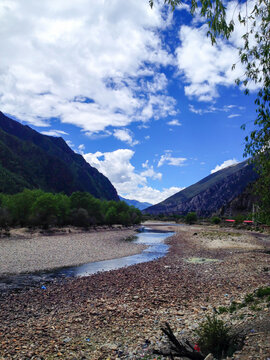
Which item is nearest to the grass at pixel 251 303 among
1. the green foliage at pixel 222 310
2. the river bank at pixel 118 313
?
the green foliage at pixel 222 310

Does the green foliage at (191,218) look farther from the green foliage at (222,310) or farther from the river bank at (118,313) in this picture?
the green foliage at (222,310)

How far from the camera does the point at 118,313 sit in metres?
12.9

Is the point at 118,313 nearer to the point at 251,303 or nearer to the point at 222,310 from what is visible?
the point at 222,310

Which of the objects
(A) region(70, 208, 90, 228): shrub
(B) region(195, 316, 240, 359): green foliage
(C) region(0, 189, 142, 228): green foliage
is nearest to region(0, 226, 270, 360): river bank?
(B) region(195, 316, 240, 359): green foliage

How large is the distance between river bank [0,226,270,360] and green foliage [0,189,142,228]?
54811mm

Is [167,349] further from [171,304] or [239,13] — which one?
[239,13]

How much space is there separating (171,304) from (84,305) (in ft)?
16.4

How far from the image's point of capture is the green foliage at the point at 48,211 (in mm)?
74812

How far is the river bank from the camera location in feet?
30.2

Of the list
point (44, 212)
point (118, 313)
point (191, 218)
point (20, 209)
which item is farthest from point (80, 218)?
point (191, 218)

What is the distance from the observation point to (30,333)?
10.9 m

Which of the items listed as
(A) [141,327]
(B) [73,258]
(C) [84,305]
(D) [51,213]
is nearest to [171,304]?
(A) [141,327]

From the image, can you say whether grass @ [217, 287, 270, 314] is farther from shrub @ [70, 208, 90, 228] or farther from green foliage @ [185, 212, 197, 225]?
green foliage @ [185, 212, 197, 225]

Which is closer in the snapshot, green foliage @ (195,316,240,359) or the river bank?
green foliage @ (195,316,240,359)
